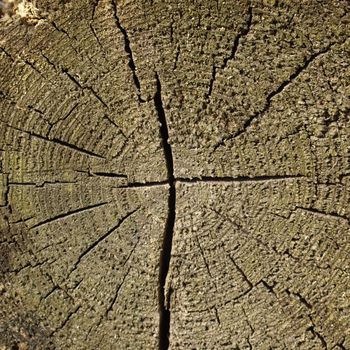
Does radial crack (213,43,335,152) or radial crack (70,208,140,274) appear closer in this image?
radial crack (213,43,335,152)

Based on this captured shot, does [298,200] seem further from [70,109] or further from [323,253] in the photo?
[70,109]

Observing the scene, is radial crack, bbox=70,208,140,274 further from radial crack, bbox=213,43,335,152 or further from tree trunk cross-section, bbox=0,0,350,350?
radial crack, bbox=213,43,335,152

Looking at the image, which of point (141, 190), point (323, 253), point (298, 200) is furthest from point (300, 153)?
point (141, 190)

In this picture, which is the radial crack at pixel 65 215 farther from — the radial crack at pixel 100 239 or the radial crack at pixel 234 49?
the radial crack at pixel 234 49

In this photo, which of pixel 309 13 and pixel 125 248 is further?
pixel 125 248

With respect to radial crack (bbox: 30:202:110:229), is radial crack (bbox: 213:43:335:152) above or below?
above

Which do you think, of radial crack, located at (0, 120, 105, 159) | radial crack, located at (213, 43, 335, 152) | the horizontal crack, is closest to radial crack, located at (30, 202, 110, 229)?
radial crack, located at (0, 120, 105, 159)

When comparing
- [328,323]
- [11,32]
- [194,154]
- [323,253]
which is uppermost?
[11,32]

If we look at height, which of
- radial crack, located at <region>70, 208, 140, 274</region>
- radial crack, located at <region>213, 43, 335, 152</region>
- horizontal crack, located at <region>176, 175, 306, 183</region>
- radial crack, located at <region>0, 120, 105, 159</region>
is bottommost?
radial crack, located at <region>70, 208, 140, 274</region>
